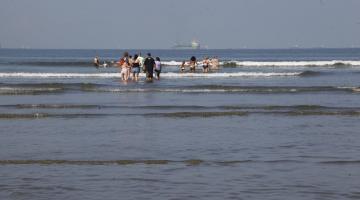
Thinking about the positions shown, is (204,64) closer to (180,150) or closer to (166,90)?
(166,90)

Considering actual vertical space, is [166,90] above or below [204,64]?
below

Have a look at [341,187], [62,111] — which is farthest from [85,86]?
[341,187]

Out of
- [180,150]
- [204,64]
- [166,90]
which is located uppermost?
[204,64]

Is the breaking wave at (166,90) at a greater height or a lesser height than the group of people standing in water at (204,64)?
lesser

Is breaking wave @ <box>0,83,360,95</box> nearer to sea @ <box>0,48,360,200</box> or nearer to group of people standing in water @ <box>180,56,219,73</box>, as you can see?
sea @ <box>0,48,360,200</box>

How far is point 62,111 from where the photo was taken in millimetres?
20156

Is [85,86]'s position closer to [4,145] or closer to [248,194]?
[4,145]

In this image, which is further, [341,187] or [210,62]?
[210,62]

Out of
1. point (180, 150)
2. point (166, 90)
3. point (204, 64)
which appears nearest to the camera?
point (180, 150)

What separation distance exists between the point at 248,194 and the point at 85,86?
25.0 meters

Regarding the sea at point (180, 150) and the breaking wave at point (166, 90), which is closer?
the sea at point (180, 150)

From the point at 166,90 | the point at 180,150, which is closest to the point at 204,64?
the point at 166,90

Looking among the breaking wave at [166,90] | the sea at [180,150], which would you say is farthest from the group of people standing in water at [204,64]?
the sea at [180,150]

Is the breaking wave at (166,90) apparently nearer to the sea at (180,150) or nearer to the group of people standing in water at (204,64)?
the sea at (180,150)
